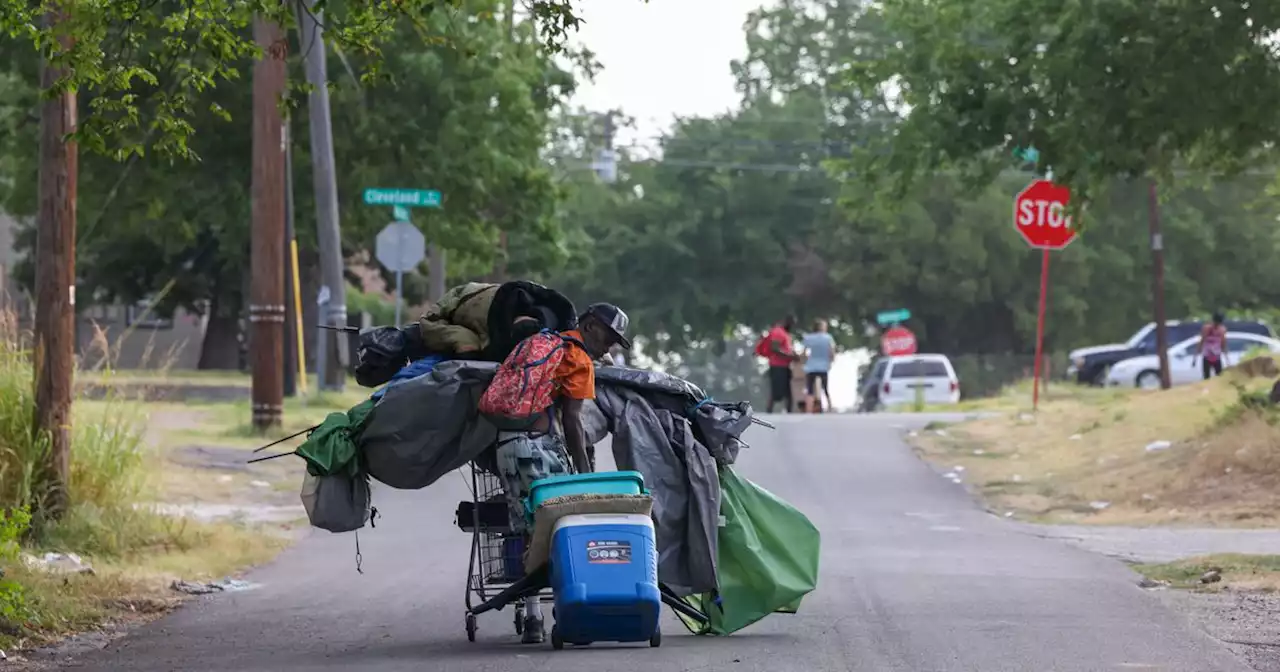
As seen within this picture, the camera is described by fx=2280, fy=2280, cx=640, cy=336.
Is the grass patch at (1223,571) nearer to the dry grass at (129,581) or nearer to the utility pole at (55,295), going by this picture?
the dry grass at (129,581)

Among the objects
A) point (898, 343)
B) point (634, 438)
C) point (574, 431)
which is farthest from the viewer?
point (898, 343)

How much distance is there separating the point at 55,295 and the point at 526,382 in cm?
580

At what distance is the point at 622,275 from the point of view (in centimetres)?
7581

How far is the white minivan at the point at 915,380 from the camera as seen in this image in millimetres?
46000

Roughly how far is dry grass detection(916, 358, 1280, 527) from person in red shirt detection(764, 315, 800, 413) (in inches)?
263

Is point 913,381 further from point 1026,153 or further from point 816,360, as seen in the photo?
point 1026,153

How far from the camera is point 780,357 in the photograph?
36.2 m

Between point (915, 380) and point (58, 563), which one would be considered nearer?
point (58, 563)

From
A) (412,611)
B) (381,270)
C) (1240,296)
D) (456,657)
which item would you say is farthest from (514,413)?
(1240,296)

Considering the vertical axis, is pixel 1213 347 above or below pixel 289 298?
below

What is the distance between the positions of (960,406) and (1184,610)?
24.1m

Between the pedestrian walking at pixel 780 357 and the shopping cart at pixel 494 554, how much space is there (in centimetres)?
2494

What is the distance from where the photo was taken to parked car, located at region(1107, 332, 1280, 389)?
47781mm

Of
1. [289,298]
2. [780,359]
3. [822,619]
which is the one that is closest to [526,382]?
[822,619]
